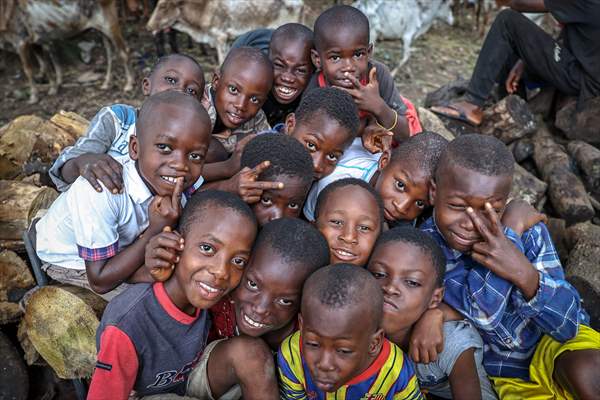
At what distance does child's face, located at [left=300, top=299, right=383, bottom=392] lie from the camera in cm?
172

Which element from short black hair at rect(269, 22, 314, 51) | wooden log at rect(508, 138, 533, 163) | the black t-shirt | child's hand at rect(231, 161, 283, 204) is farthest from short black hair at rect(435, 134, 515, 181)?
the black t-shirt

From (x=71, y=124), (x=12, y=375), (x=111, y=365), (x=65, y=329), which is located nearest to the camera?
(x=111, y=365)

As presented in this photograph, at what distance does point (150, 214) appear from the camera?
211 centimetres

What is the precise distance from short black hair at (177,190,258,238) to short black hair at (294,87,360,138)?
794 millimetres

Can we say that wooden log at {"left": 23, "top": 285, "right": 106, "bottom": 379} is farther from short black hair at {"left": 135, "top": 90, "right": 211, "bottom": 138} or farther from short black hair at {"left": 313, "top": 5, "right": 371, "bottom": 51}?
short black hair at {"left": 313, "top": 5, "right": 371, "bottom": 51}

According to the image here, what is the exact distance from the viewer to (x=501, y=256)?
204 cm

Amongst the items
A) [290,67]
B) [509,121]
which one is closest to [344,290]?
[290,67]

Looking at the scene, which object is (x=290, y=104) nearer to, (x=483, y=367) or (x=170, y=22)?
(x=483, y=367)

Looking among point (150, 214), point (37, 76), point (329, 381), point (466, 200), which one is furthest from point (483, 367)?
point (37, 76)

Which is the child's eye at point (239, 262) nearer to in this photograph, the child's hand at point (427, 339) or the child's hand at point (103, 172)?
the child's hand at point (103, 172)

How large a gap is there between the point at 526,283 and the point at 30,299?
7.52 ft

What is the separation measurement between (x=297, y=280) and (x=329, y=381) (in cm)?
38

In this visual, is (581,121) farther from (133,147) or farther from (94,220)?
(94,220)

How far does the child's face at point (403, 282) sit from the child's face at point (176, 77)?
1468 mm
